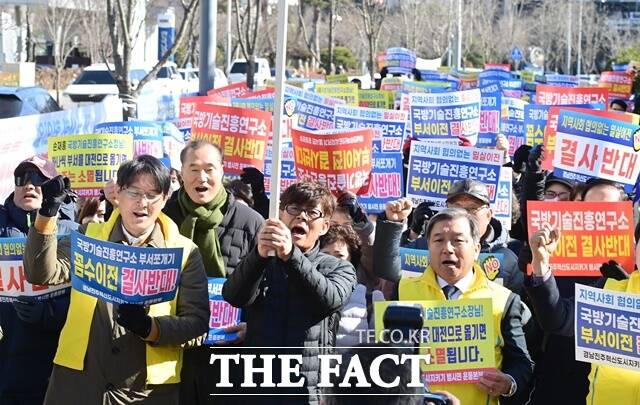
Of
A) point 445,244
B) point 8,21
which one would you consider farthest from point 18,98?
point 8,21

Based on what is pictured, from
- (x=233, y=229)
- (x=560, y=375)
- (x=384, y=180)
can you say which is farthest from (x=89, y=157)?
(x=560, y=375)

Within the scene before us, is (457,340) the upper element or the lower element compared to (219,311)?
upper

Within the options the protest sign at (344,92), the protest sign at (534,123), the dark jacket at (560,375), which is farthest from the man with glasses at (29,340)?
the protest sign at (344,92)

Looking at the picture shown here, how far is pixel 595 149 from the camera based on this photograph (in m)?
8.18

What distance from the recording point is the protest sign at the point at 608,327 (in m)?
4.67

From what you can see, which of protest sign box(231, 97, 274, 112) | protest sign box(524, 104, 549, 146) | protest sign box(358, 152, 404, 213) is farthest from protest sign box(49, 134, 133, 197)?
protest sign box(524, 104, 549, 146)

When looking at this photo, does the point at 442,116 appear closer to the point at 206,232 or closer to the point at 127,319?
the point at 206,232

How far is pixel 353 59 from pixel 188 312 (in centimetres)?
5725

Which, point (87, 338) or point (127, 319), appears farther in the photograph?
point (87, 338)

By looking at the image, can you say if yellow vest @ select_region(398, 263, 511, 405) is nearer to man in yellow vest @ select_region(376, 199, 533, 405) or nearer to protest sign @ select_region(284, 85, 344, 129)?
man in yellow vest @ select_region(376, 199, 533, 405)

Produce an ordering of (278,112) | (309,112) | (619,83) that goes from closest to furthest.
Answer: (278,112) → (309,112) → (619,83)

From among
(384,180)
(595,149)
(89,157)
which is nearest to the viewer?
(89,157)

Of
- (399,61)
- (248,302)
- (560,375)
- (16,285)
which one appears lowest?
(560,375)

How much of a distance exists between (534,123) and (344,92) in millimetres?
4487
